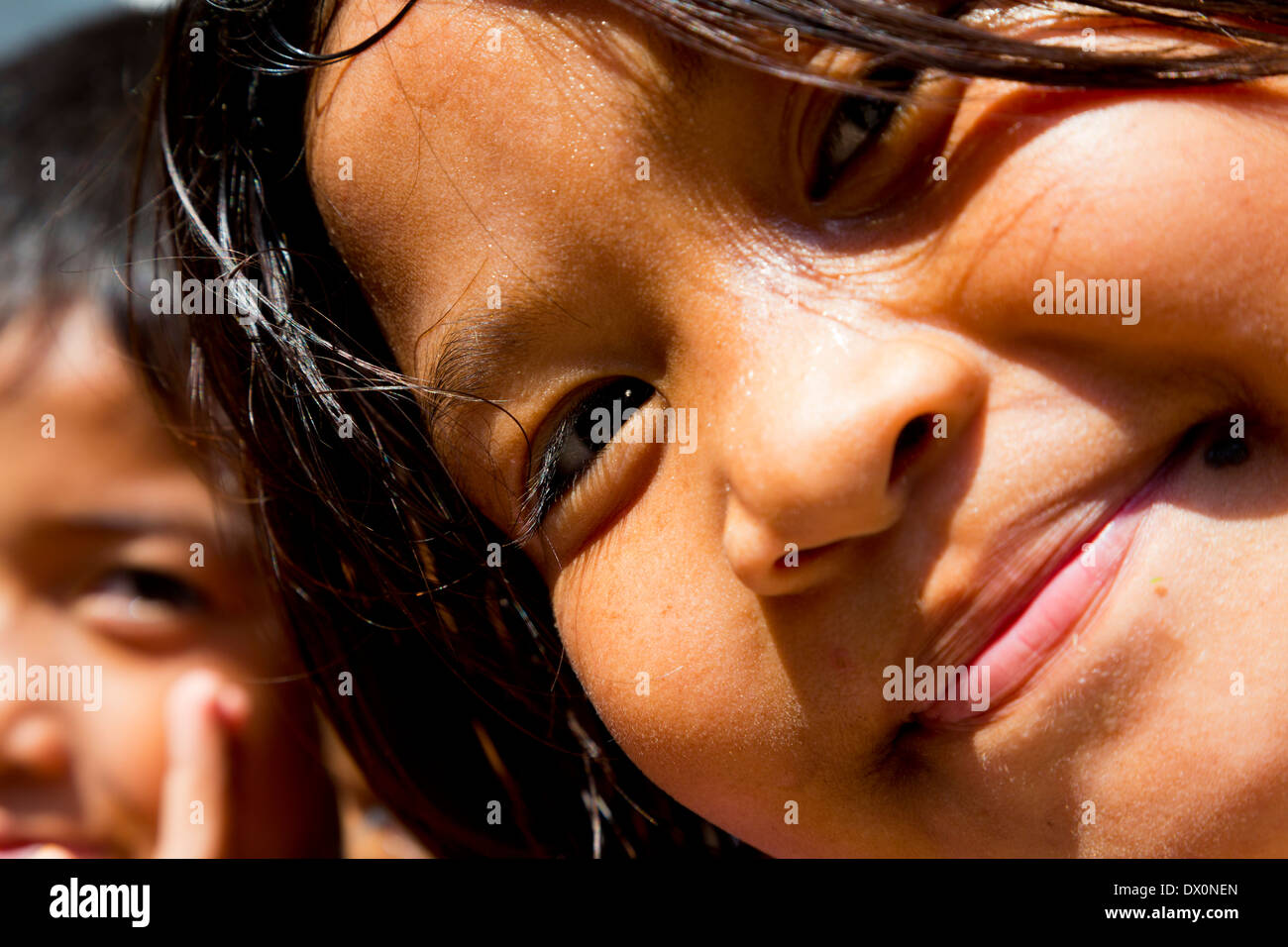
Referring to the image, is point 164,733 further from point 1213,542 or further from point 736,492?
point 1213,542

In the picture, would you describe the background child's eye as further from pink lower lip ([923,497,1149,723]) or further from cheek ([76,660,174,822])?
pink lower lip ([923,497,1149,723])

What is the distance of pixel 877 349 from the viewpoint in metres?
0.86

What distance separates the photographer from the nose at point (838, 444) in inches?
32.5

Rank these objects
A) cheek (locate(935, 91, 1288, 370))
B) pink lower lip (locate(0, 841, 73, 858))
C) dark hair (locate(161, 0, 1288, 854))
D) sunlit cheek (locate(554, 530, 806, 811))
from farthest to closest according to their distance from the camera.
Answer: pink lower lip (locate(0, 841, 73, 858)) → dark hair (locate(161, 0, 1288, 854)) → sunlit cheek (locate(554, 530, 806, 811)) → cheek (locate(935, 91, 1288, 370))

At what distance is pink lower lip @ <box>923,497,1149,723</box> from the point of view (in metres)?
0.87

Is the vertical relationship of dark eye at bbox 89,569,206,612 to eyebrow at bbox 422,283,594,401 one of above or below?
below

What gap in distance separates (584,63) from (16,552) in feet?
3.81

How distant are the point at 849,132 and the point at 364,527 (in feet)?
2.27

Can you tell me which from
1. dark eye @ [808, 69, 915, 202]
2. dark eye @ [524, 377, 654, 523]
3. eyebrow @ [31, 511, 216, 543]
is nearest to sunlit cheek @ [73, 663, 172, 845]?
eyebrow @ [31, 511, 216, 543]

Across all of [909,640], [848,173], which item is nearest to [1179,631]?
[909,640]

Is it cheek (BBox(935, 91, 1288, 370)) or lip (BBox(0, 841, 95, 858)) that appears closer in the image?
cheek (BBox(935, 91, 1288, 370))

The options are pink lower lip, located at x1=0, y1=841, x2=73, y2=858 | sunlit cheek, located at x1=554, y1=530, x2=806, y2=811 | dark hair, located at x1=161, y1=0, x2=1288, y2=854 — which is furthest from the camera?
pink lower lip, located at x1=0, y1=841, x2=73, y2=858

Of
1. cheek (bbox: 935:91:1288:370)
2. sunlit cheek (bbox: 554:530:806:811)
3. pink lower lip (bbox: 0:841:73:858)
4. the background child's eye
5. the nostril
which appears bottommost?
pink lower lip (bbox: 0:841:73:858)

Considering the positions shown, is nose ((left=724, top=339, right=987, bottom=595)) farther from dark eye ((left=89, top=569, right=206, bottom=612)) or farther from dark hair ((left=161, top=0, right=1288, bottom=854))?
dark eye ((left=89, top=569, right=206, bottom=612))
